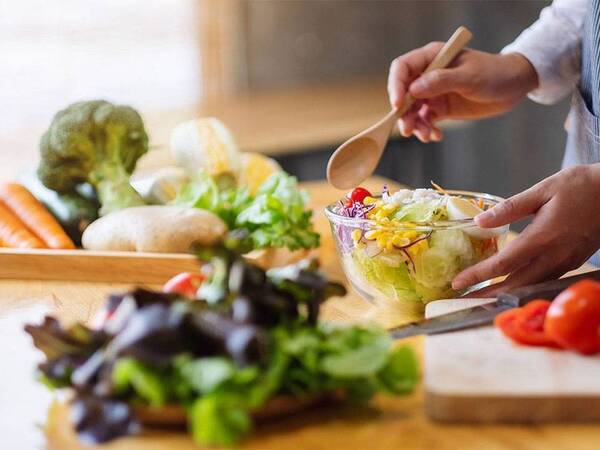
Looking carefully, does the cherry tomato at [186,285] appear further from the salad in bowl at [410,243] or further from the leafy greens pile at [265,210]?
the leafy greens pile at [265,210]

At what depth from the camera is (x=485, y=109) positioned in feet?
6.34

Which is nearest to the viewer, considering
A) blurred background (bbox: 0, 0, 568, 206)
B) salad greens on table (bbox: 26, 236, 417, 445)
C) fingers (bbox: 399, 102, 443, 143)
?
salad greens on table (bbox: 26, 236, 417, 445)

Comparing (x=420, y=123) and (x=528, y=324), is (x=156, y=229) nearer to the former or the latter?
(x=420, y=123)

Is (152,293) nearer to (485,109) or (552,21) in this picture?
(485,109)

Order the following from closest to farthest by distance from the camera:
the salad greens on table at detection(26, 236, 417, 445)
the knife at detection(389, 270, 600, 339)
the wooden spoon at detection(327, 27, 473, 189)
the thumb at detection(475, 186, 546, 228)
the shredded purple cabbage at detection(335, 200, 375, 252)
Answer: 1. the salad greens on table at detection(26, 236, 417, 445)
2. the knife at detection(389, 270, 600, 339)
3. the thumb at detection(475, 186, 546, 228)
4. the shredded purple cabbage at detection(335, 200, 375, 252)
5. the wooden spoon at detection(327, 27, 473, 189)

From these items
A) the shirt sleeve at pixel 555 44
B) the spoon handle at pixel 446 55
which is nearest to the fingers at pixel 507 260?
the spoon handle at pixel 446 55

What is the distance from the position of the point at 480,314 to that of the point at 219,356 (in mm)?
408

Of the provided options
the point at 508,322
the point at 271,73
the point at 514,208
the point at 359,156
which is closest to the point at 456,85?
the point at 359,156

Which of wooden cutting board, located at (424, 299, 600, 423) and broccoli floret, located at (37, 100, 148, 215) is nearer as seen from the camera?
wooden cutting board, located at (424, 299, 600, 423)

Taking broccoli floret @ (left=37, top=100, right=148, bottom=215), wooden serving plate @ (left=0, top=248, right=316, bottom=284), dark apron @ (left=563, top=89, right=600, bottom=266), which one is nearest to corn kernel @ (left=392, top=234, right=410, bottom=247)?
wooden serving plate @ (left=0, top=248, right=316, bottom=284)

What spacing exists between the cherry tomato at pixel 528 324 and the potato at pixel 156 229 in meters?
0.71

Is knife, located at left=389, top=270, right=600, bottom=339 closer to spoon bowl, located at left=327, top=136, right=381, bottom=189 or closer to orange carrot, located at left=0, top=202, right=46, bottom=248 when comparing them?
spoon bowl, located at left=327, top=136, right=381, bottom=189

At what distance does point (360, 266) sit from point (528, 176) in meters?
3.45

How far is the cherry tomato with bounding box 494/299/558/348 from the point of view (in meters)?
1.11
